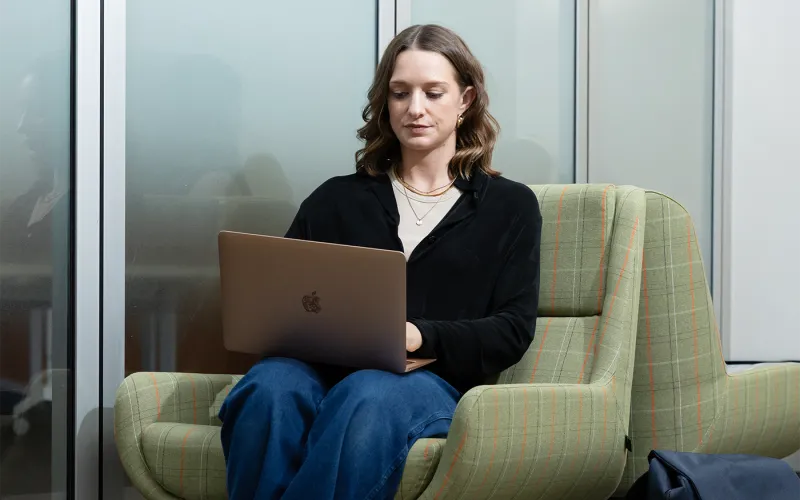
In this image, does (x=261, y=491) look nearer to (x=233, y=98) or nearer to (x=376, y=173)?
(x=376, y=173)

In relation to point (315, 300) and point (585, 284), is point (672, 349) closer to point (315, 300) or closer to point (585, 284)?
point (585, 284)

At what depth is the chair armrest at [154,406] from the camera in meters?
1.82

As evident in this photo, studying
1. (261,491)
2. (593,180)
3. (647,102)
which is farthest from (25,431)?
(647,102)

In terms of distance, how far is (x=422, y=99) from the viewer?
205 centimetres

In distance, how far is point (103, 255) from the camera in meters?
2.25

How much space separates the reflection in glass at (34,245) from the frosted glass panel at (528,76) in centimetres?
111

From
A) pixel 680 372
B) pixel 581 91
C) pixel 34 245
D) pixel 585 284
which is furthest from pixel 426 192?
pixel 581 91

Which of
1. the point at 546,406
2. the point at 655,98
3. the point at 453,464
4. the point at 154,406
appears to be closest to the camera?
the point at 453,464

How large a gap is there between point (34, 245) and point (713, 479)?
1496 millimetres

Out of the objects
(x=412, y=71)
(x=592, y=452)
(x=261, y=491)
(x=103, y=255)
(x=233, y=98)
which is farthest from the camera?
(x=233, y=98)

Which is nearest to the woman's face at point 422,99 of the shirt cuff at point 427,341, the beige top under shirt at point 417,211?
the beige top under shirt at point 417,211

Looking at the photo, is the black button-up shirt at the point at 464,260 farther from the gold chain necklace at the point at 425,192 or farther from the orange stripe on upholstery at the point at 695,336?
the orange stripe on upholstery at the point at 695,336

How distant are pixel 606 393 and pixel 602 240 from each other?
398 mm

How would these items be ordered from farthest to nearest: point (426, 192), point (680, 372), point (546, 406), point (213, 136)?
point (213, 136), point (426, 192), point (680, 372), point (546, 406)
